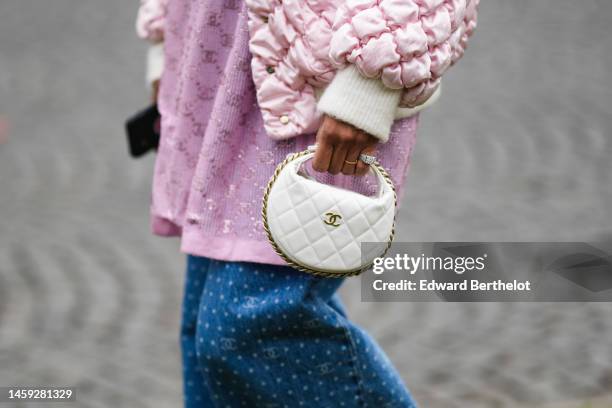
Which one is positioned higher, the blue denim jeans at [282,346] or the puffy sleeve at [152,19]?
the puffy sleeve at [152,19]

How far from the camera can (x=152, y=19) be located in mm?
2303

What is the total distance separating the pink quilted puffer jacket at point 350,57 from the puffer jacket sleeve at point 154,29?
1.92 ft

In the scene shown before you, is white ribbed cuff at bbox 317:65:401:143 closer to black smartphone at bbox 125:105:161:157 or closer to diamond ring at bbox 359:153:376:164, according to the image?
diamond ring at bbox 359:153:376:164

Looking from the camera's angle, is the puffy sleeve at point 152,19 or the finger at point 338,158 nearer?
the finger at point 338,158

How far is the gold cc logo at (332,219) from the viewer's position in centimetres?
168

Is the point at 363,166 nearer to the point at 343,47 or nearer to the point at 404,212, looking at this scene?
the point at 343,47

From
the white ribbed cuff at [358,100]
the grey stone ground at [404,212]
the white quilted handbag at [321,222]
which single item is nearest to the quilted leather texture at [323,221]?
the white quilted handbag at [321,222]

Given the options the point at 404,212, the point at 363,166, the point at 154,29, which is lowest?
the point at 404,212

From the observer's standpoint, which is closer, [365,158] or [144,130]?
[365,158]

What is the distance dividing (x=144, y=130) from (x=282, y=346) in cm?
82

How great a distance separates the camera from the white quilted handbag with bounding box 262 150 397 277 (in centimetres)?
168

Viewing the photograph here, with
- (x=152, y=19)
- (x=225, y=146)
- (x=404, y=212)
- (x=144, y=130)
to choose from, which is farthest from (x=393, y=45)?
(x=404, y=212)

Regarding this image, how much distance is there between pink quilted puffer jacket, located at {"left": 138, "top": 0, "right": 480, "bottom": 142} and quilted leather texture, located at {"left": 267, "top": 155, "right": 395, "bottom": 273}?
116 mm

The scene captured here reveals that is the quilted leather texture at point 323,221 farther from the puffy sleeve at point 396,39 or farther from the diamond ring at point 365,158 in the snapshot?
→ the puffy sleeve at point 396,39
